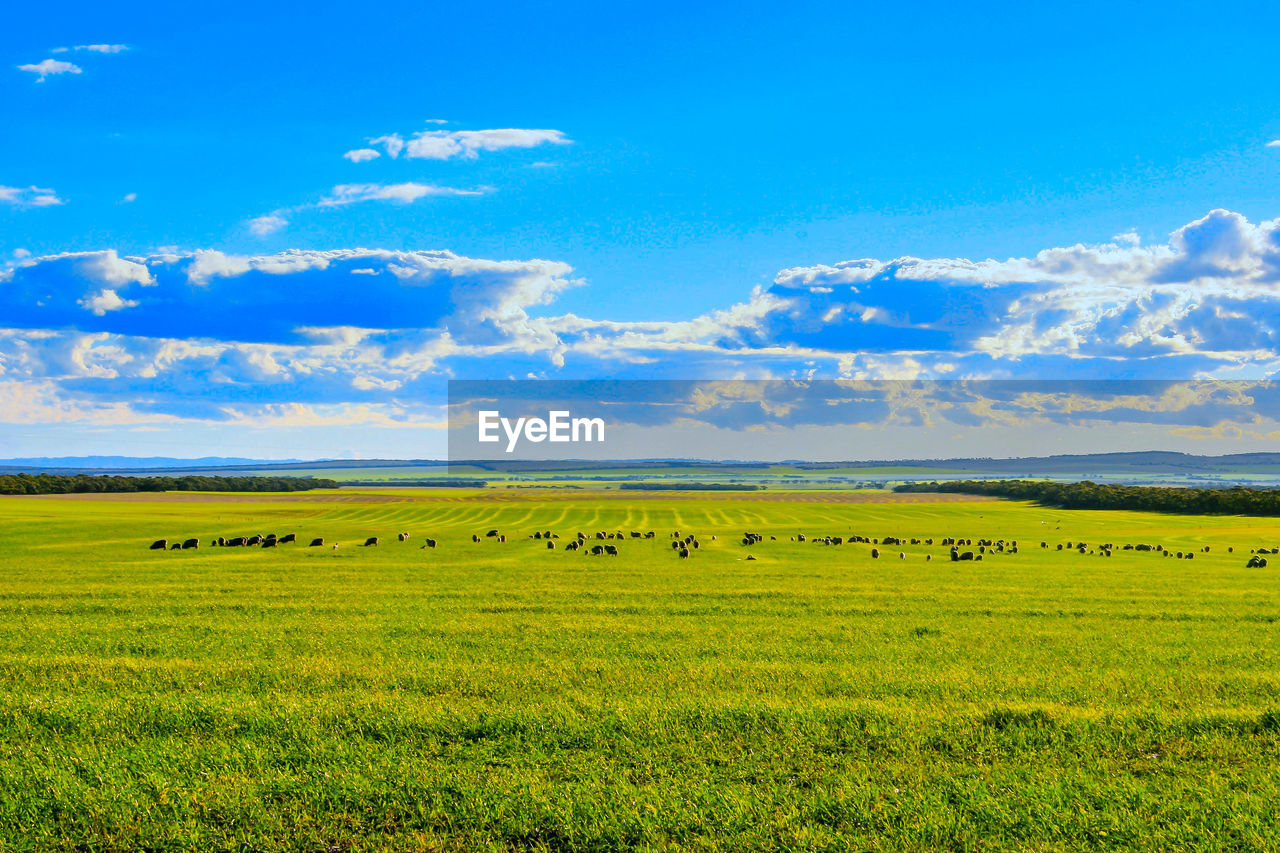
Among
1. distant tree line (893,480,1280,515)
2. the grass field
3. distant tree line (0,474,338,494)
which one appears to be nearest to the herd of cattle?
the grass field

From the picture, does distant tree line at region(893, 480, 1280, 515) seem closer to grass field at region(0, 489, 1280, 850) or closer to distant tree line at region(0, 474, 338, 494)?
grass field at region(0, 489, 1280, 850)

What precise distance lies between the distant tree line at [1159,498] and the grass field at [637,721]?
101677 millimetres

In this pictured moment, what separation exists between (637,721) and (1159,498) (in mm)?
140082

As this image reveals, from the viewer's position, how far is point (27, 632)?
20.3 meters

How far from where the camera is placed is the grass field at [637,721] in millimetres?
8523

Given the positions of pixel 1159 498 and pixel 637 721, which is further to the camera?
pixel 1159 498

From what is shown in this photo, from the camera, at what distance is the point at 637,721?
11.6 m

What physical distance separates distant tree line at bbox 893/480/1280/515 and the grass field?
102 meters

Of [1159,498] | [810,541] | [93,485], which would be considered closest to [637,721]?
[810,541]

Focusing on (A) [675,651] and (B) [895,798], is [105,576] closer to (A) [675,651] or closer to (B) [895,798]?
(A) [675,651]

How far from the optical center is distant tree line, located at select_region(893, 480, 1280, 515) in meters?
110

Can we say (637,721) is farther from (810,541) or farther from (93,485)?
(93,485)

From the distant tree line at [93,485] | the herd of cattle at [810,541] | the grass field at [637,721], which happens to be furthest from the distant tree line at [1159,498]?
the distant tree line at [93,485]

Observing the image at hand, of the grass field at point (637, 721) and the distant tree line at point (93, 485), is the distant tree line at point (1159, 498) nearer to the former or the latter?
the grass field at point (637, 721)
